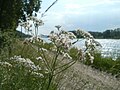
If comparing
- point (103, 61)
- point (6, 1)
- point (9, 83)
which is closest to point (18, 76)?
point (9, 83)

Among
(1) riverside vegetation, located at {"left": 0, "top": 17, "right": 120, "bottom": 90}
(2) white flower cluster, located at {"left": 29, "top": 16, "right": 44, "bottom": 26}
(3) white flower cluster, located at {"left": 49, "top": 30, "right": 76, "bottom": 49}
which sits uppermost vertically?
(2) white flower cluster, located at {"left": 29, "top": 16, "right": 44, "bottom": 26}

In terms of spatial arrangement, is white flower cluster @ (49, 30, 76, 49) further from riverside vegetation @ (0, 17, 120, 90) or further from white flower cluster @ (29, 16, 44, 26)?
white flower cluster @ (29, 16, 44, 26)

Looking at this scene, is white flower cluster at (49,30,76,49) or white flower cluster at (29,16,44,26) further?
white flower cluster at (29,16,44,26)

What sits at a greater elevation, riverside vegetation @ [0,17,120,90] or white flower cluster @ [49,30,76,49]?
white flower cluster @ [49,30,76,49]

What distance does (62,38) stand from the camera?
4051 millimetres

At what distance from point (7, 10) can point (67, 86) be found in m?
7.18

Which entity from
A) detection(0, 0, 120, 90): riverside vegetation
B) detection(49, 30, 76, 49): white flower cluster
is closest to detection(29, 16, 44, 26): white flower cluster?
detection(0, 0, 120, 90): riverside vegetation

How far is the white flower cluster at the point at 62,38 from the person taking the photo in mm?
4023

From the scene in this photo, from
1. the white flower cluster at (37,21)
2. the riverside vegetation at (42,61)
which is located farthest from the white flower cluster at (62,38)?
the white flower cluster at (37,21)

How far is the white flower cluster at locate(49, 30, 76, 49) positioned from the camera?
4.02 meters

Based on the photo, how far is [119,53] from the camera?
18.8m

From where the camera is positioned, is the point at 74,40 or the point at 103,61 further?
the point at 103,61

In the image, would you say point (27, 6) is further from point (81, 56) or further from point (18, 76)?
point (81, 56)

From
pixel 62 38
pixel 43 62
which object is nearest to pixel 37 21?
pixel 62 38
